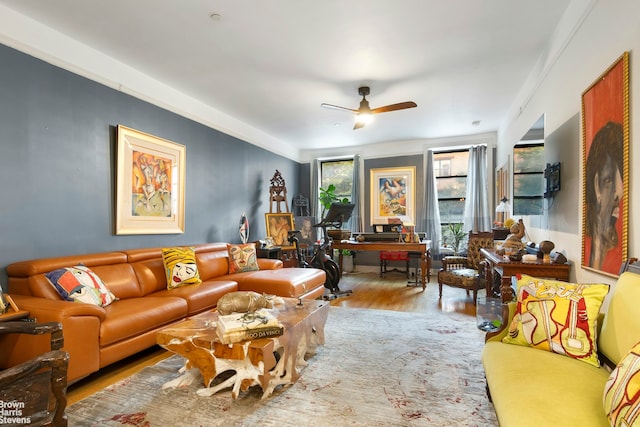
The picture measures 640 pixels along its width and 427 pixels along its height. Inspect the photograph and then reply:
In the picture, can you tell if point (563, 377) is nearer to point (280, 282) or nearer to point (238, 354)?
point (238, 354)

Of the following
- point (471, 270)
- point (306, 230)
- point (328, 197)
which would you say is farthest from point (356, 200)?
point (471, 270)

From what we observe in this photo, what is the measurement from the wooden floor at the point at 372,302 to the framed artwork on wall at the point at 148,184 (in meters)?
1.48

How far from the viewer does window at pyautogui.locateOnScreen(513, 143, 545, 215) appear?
3.19 meters

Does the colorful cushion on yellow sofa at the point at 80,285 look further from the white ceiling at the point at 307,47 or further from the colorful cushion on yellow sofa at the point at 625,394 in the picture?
the colorful cushion on yellow sofa at the point at 625,394

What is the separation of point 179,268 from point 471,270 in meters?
3.81

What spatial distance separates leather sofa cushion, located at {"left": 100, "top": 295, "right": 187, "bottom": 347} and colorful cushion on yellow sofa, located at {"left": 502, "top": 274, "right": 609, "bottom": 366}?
2675mm

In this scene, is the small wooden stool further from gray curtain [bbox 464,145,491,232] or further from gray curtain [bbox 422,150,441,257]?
gray curtain [bbox 464,145,491,232]

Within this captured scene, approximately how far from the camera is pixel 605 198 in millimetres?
1948

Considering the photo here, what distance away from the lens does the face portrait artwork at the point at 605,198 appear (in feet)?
5.95

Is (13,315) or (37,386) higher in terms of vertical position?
(13,315)

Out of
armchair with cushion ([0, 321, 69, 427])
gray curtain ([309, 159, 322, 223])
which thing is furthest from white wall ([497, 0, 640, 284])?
gray curtain ([309, 159, 322, 223])

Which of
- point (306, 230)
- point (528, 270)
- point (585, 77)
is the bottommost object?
point (528, 270)

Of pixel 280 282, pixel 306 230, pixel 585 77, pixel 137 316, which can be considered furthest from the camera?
pixel 306 230

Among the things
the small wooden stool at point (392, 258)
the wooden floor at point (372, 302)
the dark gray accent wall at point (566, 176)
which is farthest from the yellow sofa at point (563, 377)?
the small wooden stool at point (392, 258)
